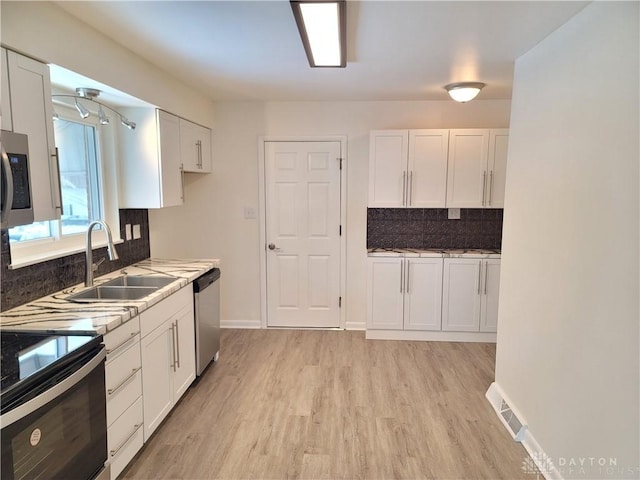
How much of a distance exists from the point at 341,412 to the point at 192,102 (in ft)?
9.40

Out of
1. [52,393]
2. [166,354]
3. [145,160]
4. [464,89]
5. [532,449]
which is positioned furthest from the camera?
[464,89]

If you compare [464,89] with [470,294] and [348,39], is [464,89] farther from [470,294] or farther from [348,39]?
[470,294]

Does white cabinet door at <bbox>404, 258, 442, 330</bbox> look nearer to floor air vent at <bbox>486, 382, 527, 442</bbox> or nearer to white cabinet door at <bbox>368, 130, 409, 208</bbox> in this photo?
white cabinet door at <bbox>368, 130, 409, 208</bbox>

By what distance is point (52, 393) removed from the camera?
1.47 meters

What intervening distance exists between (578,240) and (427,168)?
216 cm

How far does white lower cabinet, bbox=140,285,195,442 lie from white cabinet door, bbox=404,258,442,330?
213 cm

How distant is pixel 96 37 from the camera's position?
85.8 inches

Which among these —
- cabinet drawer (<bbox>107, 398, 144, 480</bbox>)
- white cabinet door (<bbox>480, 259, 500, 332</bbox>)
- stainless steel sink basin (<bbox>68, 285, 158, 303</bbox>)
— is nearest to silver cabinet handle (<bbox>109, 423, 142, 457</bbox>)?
cabinet drawer (<bbox>107, 398, 144, 480</bbox>)

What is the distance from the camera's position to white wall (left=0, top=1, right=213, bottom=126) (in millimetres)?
1709

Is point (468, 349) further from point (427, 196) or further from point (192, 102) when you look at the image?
point (192, 102)

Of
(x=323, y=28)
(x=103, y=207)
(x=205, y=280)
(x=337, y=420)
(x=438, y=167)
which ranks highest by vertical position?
(x=323, y=28)

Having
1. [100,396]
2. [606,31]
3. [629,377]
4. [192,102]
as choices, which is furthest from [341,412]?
[192,102]

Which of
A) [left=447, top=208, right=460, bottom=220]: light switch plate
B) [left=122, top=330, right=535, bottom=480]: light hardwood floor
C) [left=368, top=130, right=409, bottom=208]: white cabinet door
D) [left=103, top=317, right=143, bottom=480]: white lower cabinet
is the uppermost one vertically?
[left=368, top=130, right=409, bottom=208]: white cabinet door

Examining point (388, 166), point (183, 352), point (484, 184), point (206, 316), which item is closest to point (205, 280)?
point (206, 316)
